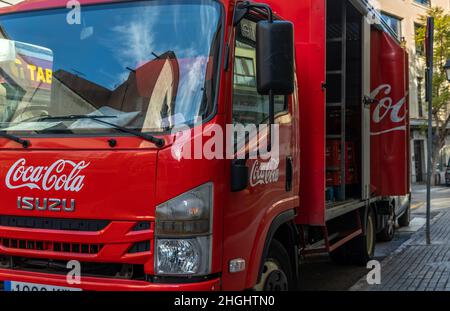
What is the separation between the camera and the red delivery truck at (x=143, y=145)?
9.81 ft

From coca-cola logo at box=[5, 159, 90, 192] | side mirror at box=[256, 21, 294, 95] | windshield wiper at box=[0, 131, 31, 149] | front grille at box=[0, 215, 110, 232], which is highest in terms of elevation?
side mirror at box=[256, 21, 294, 95]

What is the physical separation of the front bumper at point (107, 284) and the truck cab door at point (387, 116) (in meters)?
4.93

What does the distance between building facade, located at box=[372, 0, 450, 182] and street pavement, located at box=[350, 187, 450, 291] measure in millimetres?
23363

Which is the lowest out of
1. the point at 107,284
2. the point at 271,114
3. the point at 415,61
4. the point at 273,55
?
the point at 107,284

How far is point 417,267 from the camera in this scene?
6.66 meters

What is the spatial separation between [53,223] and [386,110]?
5631mm

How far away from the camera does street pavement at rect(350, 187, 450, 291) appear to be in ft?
18.7

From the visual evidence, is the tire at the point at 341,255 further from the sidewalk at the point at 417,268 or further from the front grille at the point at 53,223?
the front grille at the point at 53,223

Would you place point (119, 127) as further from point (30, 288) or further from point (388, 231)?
point (388, 231)

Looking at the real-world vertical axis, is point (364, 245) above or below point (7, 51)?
below

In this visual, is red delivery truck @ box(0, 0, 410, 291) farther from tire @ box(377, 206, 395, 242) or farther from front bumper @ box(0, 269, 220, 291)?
tire @ box(377, 206, 395, 242)

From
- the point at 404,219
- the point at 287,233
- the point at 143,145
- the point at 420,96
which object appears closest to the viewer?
the point at 143,145

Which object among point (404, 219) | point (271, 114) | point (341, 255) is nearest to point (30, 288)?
point (271, 114)

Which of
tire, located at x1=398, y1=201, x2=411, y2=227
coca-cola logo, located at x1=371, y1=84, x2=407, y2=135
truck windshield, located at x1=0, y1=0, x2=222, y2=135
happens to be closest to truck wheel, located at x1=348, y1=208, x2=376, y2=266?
coca-cola logo, located at x1=371, y1=84, x2=407, y2=135
